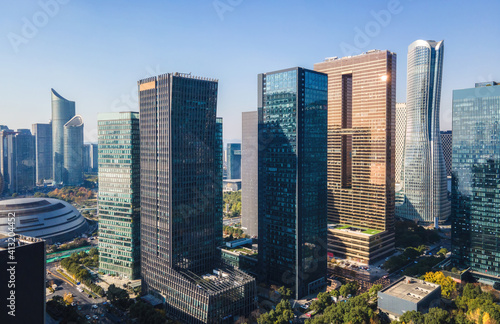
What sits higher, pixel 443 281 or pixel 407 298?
pixel 407 298

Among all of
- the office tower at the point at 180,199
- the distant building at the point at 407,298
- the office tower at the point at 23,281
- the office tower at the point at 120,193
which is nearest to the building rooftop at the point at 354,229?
the distant building at the point at 407,298

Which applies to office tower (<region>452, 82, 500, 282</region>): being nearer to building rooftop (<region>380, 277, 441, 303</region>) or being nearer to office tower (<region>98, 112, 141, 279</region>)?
building rooftop (<region>380, 277, 441, 303</region>)

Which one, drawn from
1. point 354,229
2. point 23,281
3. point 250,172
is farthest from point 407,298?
point 250,172

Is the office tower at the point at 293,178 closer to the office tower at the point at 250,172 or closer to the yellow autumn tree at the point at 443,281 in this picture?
the yellow autumn tree at the point at 443,281

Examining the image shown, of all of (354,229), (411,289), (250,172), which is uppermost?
(250,172)

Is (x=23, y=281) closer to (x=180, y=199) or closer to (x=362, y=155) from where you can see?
(x=180, y=199)

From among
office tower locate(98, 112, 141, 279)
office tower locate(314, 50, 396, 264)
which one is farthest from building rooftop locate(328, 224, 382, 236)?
office tower locate(98, 112, 141, 279)

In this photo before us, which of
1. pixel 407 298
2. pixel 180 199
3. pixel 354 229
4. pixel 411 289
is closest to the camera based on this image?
pixel 407 298

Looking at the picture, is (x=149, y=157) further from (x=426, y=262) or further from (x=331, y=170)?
(x=426, y=262)
